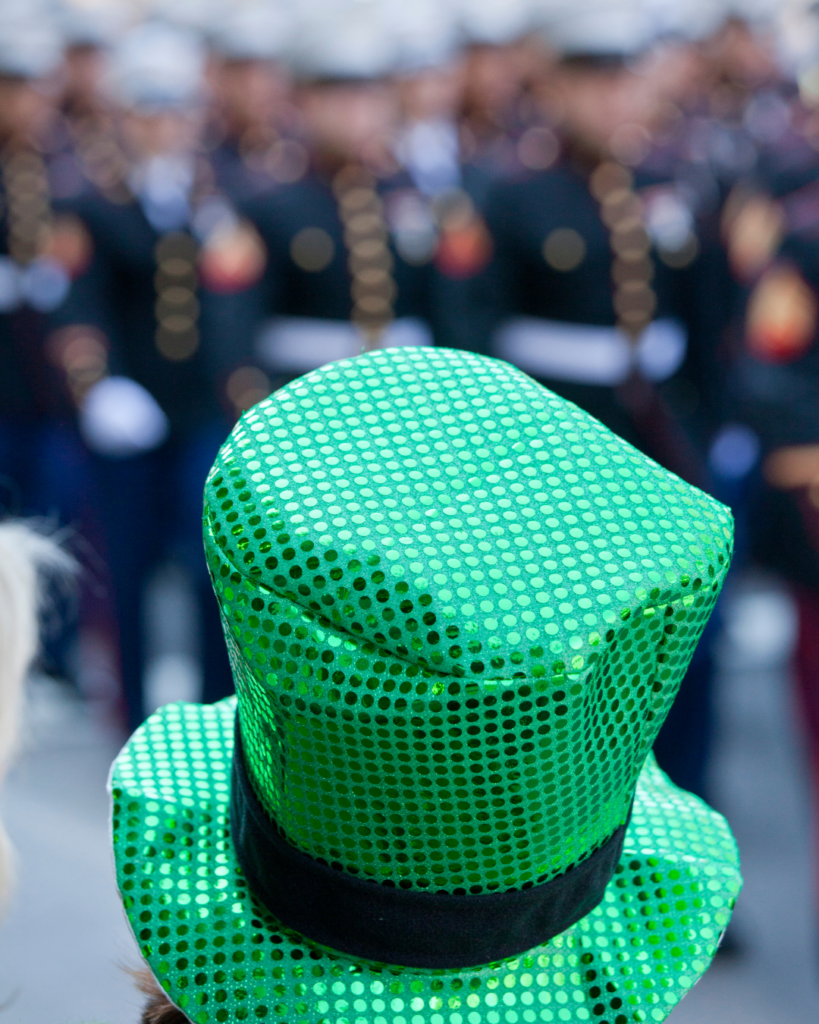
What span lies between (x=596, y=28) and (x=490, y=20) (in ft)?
10.4

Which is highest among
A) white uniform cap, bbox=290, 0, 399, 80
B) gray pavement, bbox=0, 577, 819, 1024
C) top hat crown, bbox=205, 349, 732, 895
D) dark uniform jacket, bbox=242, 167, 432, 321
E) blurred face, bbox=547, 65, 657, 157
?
white uniform cap, bbox=290, 0, 399, 80

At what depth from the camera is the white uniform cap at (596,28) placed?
2775 millimetres

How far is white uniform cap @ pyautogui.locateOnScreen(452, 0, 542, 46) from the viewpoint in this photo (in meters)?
5.64

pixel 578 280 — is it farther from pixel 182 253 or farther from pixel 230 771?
pixel 230 771

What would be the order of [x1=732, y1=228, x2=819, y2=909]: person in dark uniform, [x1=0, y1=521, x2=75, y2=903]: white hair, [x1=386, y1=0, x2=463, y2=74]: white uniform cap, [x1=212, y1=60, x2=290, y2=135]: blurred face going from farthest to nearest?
[x1=212, y1=60, x2=290, y2=135]: blurred face < [x1=386, y1=0, x2=463, y2=74]: white uniform cap < [x1=732, y1=228, x2=819, y2=909]: person in dark uniform < [x1=0, y1=521, x2=75, y2=903]: white hair

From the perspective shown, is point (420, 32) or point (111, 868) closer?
point (111, 868)

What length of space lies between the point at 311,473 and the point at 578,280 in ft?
7.58

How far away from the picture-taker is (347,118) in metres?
3.32

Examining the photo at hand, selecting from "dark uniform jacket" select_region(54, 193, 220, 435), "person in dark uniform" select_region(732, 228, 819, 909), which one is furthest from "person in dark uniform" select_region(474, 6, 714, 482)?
"dark uniform jacket" select_region(54, 193, 220, 435)

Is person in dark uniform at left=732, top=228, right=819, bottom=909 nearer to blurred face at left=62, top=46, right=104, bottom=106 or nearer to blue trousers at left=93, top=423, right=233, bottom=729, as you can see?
blue trousers at left=93, top=423, right=233, bottom=729

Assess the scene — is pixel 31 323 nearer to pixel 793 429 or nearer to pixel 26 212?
pixel 26 212

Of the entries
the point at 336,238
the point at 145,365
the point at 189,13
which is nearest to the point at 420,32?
the point at 189,13

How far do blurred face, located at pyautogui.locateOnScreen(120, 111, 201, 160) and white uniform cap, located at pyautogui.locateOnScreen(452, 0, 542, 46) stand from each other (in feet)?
8.12

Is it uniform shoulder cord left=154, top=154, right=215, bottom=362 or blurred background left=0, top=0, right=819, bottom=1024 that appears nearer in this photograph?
blurred background left=0, top=0, right=819, bottom=1024
